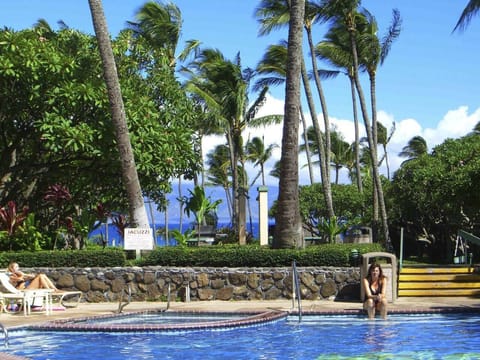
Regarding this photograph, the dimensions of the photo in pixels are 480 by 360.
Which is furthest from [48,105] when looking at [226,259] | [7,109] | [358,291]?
[358,291]

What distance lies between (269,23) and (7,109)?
52.5 feet

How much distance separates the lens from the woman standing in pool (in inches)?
575

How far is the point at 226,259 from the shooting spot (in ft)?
58.3

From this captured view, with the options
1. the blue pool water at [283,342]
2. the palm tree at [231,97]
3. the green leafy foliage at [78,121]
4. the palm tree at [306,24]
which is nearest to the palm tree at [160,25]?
the palm tree at [231,97]

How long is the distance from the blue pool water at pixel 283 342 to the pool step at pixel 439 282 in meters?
3.26

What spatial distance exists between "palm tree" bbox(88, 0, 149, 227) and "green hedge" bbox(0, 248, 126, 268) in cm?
104

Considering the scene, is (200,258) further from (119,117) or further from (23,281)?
(23,281)

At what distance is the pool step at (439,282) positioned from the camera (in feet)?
58.3

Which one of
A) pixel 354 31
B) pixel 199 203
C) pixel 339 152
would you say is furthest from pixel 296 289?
pixel 339 152

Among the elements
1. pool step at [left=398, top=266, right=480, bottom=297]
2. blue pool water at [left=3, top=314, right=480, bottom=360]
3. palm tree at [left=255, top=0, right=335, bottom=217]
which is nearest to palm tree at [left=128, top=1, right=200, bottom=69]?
palm tree at [left=255, top=0, right=335, bottom=217]

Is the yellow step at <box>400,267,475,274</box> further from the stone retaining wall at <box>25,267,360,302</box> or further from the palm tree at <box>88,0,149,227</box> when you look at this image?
the palm tree at <box>88,0,149,227</box>

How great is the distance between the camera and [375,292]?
49.1ft

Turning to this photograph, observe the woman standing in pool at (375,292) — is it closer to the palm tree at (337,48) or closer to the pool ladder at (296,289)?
the pool ladder at (296,289)

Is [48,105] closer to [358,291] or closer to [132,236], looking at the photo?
[132,236]
